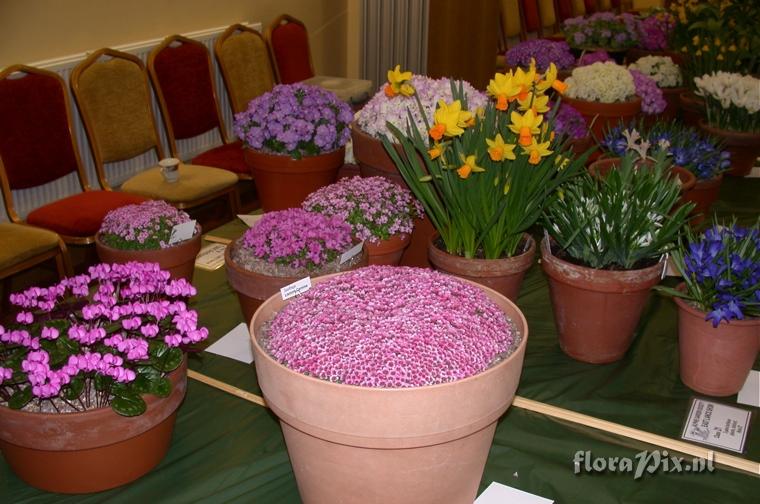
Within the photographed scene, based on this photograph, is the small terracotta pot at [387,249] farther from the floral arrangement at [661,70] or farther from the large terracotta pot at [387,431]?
the floral arrangement at [661,70]

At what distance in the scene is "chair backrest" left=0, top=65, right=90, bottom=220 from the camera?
2.98 meters

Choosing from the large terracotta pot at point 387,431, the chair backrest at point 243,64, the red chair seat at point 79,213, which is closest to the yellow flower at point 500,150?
the large terracotta pot at point 387,431

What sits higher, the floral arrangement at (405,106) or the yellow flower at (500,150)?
the yellow flower at (500,150)

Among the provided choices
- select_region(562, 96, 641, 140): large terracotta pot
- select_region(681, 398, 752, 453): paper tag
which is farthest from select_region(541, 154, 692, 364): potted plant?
select_region(562, 96, 641, 140): large terracotta pot

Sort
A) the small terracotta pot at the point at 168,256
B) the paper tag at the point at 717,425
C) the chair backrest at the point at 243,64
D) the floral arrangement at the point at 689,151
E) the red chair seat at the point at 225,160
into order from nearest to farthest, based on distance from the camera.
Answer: the paper tag at the point at 717,425
the small terracotta pot at the point at 168,256
the floral arrangement at the point at 689,151
the red chair seat at the point at 225,160
the chair backrest at the point at 243,64

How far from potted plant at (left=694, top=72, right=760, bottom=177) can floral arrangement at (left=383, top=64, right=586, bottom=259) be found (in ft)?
4.59

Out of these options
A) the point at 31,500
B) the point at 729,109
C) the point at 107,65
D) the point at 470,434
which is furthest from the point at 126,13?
the point at 470,434

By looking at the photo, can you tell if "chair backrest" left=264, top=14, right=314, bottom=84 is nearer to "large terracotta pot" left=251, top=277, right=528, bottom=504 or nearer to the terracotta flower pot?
the terracotta flower pot

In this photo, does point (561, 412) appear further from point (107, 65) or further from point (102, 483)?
point (107, 65)

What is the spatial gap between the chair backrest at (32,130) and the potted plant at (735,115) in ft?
8.25

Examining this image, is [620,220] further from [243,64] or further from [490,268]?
[243,64]

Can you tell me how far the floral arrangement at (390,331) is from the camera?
Result: 3.19 ft

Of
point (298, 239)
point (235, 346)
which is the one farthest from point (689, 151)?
point (235, 346)

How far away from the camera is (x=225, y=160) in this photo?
12.3 ft
